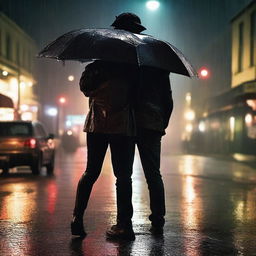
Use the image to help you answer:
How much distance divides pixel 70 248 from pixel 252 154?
26600 mm

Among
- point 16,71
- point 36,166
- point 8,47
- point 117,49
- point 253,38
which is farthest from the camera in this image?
point 8,47

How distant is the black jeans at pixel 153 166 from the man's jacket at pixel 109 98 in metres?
0.36

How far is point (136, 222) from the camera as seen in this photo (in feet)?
21.3

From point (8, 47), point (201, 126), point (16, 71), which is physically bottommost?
point (201, 126)

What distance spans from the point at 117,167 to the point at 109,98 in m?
0.66

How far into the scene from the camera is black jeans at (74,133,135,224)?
544 cm

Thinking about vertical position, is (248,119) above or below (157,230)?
above

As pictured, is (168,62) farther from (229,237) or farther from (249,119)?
(249,119)

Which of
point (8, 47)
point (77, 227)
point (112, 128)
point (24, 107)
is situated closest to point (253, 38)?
point (8, 47)

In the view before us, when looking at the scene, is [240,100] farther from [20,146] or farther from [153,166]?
[153,166]

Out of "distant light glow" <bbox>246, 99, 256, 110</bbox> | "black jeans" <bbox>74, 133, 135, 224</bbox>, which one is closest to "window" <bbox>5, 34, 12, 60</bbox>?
"distant light glow" <bbox>246, 99, 256, 110</bbox>

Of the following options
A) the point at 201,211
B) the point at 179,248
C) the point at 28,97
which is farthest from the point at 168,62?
the point at 28,97

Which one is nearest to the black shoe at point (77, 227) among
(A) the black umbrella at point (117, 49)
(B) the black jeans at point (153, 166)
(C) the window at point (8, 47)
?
(B) the black jeans at point (153, 166)

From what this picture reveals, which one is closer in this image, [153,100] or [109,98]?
[109,98]
